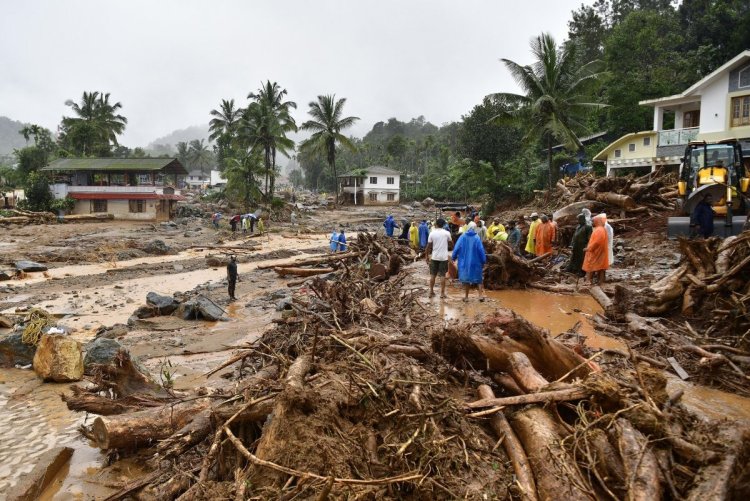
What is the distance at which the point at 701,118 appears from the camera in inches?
951

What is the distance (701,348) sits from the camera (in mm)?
5602

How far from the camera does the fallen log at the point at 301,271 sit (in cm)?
1627

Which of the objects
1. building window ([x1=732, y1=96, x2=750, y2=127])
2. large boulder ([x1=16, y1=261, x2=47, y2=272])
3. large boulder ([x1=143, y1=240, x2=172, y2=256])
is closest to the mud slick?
large boulder ([x1=16, y1=261, x2=47, y2=272])

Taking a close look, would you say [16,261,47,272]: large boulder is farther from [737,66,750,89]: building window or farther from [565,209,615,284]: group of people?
[737,66,750,89]: building window

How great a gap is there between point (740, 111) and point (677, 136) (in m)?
2.69

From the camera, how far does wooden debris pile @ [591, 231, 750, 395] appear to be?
5.33 m

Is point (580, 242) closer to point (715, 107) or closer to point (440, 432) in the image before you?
point (440, 432)

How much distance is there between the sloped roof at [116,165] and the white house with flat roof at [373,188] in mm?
23048

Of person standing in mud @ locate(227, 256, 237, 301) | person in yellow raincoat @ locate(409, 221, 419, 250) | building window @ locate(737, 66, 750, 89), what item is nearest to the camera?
person standing in mud @ locate(227, 256, 237, 301)

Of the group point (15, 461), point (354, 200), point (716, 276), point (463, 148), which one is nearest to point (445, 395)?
point (15, 461)

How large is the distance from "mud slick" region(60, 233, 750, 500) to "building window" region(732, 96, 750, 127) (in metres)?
24.1

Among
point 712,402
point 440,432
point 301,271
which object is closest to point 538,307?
point 712,402

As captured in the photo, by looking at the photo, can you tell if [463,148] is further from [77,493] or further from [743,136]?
[77,493]

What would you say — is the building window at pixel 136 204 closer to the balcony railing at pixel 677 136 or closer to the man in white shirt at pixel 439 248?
the man in white shirt at pixel 439 248
